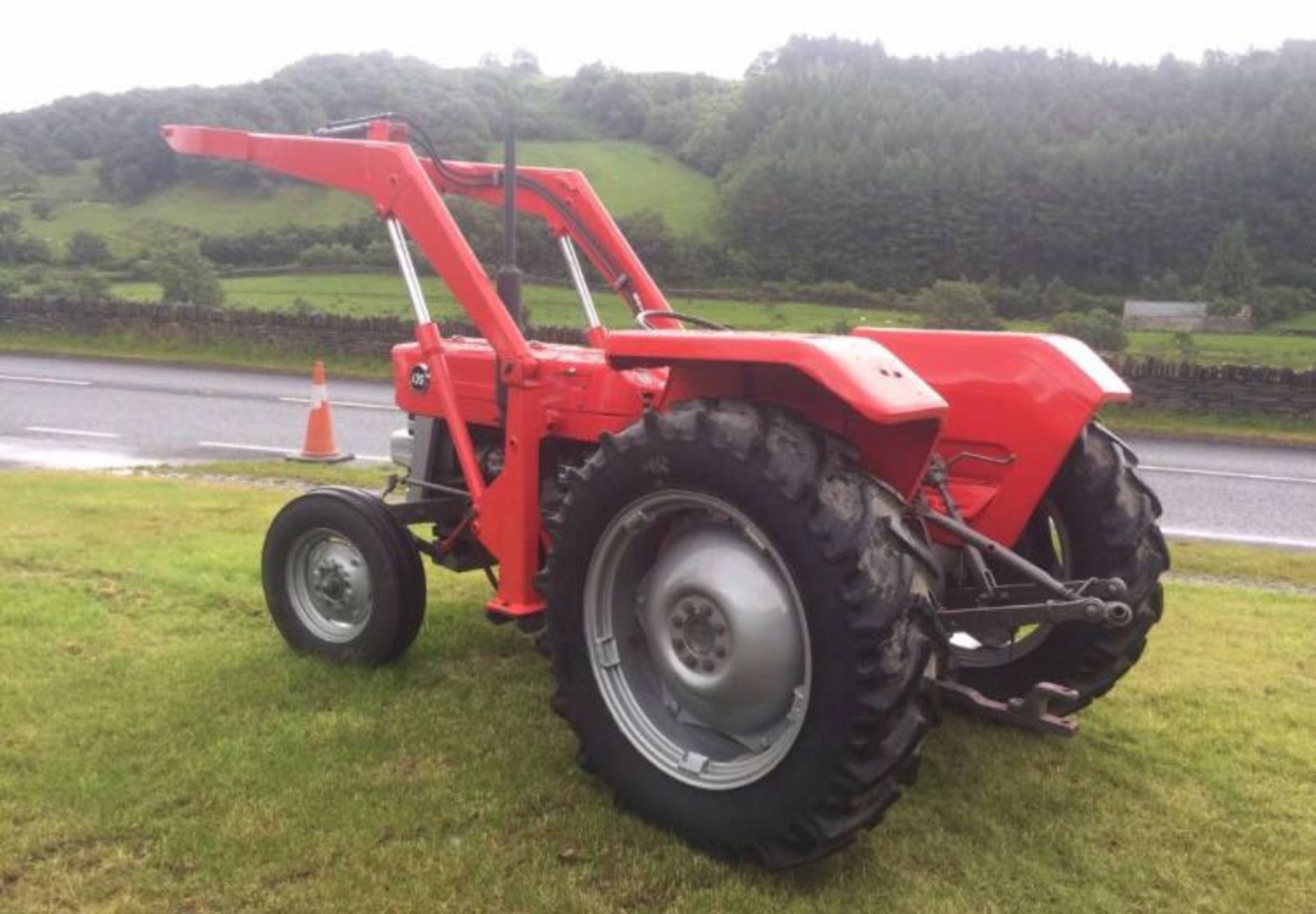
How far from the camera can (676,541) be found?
317 centimetres

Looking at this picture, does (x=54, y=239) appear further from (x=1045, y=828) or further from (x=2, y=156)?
(x=1045, y=828)

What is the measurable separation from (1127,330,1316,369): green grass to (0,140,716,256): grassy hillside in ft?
80.6

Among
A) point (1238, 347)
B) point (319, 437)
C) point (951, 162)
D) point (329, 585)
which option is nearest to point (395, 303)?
point (319, 437)

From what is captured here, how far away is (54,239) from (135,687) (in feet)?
152

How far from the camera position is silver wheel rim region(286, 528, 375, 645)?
4285 millimetres

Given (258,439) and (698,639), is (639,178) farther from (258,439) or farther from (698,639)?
(698,639)

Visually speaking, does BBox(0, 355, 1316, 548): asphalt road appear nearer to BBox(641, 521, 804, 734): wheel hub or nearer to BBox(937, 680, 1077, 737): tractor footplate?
BBox(937, 680, 1077, 737): tractor footplate

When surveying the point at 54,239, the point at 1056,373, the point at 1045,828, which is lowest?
the point at 54,239

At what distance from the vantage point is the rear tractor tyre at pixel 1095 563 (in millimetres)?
3621

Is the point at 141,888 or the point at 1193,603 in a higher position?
the point at 141,888

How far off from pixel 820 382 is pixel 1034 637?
1.64 meters

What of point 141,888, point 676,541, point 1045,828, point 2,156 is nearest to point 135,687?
point 141,888

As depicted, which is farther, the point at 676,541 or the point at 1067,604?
the point at 676,541

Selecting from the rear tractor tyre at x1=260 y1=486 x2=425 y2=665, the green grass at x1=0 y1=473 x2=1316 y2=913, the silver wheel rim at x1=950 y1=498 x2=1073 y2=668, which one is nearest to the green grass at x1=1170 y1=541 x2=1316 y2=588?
the green grass at x1=0 y1=473 x2=1316 y2=913
